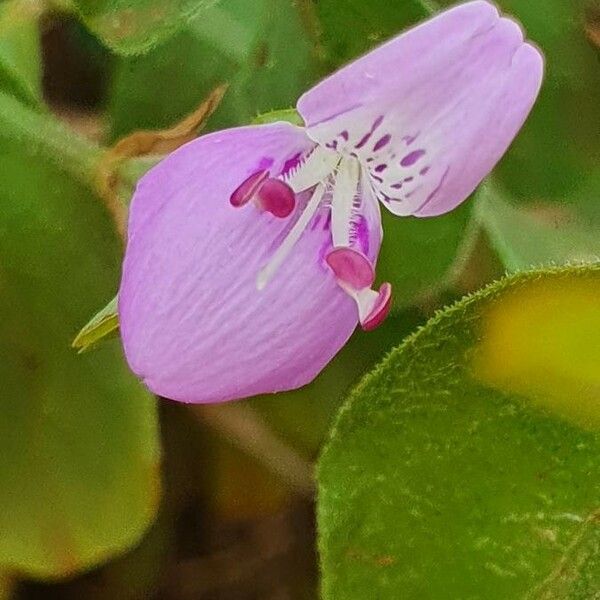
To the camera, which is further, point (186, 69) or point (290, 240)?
point (186, 69)

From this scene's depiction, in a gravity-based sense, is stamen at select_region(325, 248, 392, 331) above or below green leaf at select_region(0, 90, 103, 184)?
above

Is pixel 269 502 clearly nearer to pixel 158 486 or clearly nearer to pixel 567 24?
pixel 158 486

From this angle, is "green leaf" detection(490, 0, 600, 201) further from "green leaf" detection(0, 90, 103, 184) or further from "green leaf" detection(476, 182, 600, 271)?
"green leaf" detection(0, 90, 103, 184)

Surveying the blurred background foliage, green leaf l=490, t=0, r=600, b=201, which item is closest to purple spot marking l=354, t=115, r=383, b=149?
the blurred background foliage

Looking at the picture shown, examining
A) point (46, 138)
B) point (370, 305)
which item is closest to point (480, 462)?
point (370, 305)

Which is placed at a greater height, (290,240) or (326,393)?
(290,240)

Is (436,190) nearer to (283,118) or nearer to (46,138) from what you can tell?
(283,118)

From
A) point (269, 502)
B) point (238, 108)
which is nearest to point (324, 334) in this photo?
point (238, 108)

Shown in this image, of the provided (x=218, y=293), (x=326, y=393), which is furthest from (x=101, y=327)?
(x=326, y=393)

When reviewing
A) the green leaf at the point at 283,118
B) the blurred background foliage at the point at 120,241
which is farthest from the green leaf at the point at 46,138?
the green leaf at the point at 283,118
